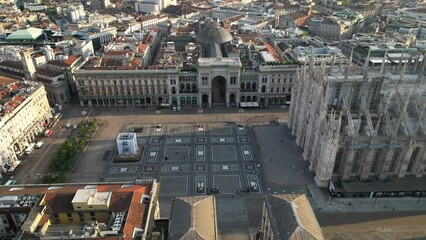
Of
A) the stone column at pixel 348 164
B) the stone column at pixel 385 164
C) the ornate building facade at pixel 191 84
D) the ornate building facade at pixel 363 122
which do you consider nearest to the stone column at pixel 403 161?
the ornate building facade at pixel 363 122

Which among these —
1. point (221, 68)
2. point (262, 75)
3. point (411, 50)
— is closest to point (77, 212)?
point (221, 68)

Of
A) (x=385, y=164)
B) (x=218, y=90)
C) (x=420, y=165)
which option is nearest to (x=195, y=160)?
(x=218, y=90)

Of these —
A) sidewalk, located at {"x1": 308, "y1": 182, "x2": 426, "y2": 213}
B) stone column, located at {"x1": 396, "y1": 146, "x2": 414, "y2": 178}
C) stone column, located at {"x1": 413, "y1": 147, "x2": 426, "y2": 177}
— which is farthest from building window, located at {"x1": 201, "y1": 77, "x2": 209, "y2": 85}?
stone column, located at {"x1": 413, "y1": 147, "x2": 426, "y2": 177}

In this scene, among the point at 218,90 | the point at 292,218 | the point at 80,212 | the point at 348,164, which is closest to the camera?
the point at 292,218

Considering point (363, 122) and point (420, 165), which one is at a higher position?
point (363, 122)

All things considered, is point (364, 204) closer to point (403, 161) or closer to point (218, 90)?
point (403, 161)

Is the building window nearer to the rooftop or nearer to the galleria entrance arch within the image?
the galleria entrance arch

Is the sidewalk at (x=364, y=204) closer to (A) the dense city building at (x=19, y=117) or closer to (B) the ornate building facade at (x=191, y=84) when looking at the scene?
(B) the ornate building facade at (x=191, y=84)

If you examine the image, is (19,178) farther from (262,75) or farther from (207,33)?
(207,33)
